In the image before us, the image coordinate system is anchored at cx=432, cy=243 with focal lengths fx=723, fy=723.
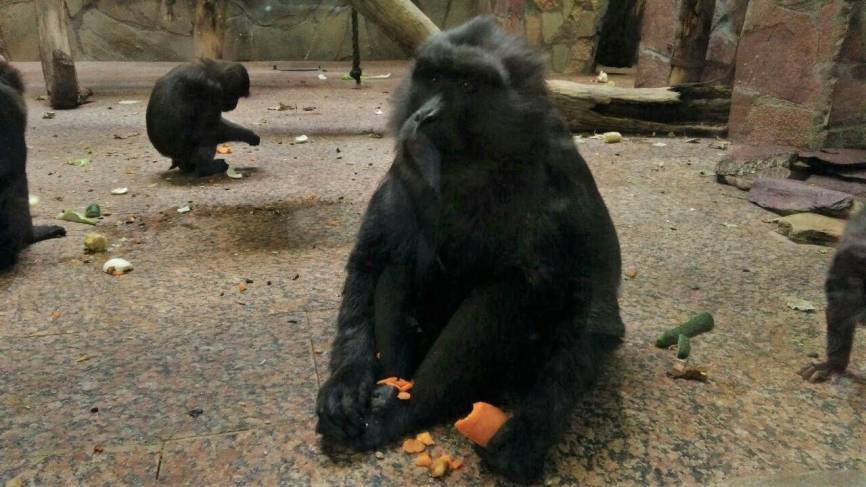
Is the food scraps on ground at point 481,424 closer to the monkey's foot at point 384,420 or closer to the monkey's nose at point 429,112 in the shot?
the monkey's foot at point 384,420

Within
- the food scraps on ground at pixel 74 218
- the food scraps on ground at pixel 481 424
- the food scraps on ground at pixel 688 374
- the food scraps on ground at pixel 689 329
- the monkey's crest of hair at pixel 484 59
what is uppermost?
the monkey's crest of hair at pixel 484 59

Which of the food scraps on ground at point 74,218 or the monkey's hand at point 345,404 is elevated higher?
the monkey's hand at point 345,404

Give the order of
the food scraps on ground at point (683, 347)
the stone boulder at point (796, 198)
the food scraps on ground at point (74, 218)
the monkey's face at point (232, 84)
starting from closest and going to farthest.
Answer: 1. the food scraps on ground at point (683, 347)
2. the stone boulder at point (796, 198)
3. the food scraps on ground at point (74, 218)
4. the monkey's face at point (232, 84)

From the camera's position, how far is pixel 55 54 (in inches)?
339

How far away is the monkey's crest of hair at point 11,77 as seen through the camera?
3.90 meters

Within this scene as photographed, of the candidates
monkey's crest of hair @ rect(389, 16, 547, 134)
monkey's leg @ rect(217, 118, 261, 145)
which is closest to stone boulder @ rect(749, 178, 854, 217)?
monkey's crest of hair @ rect(389, 16, 547, 134)

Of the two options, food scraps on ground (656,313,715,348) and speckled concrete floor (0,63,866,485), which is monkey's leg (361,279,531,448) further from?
food scraps on ground (656,313,715,348)

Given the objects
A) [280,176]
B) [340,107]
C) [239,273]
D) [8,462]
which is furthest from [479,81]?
[340,107]

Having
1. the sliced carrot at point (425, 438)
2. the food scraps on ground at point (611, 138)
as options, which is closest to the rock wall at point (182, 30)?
the food scraps on ground at point (611, 138)

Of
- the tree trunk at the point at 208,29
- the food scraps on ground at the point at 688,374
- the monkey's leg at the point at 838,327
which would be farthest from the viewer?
the tree trunk at the point at 208,29

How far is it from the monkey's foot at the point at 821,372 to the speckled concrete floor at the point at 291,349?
5 cm

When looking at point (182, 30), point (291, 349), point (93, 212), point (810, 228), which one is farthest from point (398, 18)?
point (182, 30)

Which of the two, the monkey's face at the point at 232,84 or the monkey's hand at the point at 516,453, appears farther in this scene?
the monkey's face at the point at 232,84

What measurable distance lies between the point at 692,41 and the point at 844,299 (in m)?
5.68
